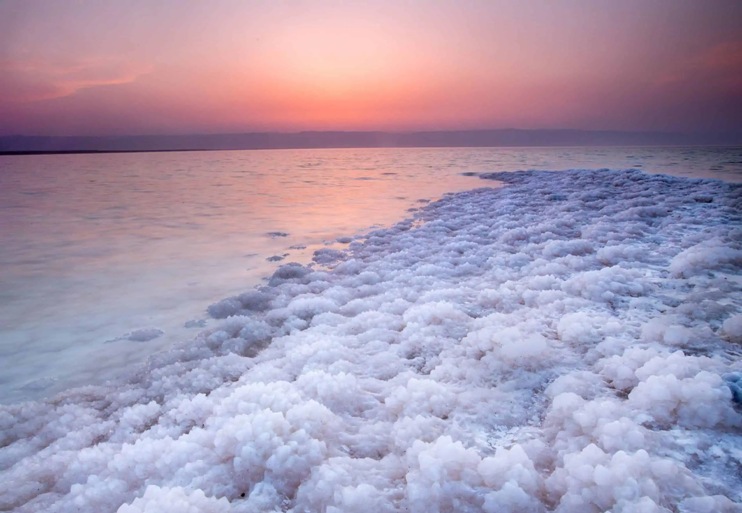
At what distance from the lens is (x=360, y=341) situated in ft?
13.9

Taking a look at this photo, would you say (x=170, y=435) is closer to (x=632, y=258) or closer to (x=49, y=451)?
(x=49, y=451)

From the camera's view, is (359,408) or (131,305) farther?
(131,305)

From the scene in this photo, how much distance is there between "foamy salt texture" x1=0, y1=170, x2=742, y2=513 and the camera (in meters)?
2.10

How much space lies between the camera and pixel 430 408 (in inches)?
115

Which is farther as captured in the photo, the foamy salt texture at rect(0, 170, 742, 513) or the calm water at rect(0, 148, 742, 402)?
the calm water at rect(0, 148, 742, 402)

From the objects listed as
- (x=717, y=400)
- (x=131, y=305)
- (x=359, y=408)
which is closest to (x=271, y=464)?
(x=359, y=408)

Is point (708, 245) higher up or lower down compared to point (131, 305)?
higher up

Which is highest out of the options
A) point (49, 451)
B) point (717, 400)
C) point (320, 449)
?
point (717, 400)

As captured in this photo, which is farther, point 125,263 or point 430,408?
point 125,263

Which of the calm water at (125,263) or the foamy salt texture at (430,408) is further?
the calm water at (125,263)

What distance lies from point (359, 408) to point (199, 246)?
7321 millimetres

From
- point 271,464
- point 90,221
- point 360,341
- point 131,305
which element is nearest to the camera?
point 271,464

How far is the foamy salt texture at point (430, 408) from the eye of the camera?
210cm

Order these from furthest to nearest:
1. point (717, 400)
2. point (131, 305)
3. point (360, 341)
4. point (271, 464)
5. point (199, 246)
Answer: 1. point (199, 246)
2. point (131, 305)
3. point (360, 341)
4. point (717, 400)
5. point (271, 464)
